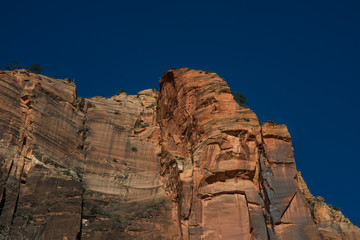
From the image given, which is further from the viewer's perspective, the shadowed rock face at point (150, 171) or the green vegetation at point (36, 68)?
the green vegetation at point (36, 68)

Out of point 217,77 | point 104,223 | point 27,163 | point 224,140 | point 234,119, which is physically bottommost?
point 104,223

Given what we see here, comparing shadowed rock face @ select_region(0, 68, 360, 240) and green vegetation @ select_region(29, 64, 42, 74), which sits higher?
green vegetation @ select_region(29, 64, 42, 74)

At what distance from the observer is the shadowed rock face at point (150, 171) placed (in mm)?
38938

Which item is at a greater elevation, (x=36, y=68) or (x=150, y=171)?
(x=36, y=68)

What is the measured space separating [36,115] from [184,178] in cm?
1481

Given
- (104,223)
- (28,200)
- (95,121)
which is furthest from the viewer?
(95,121)

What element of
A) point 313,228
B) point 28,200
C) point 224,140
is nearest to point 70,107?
point 28,200

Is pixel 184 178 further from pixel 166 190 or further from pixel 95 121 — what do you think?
pixel 95 121

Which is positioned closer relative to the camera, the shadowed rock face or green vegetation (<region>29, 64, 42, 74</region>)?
the shadowed rock face

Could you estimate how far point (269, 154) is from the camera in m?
48.7

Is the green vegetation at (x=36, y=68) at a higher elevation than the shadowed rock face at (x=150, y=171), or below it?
higher

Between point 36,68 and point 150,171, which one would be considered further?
point 36,68

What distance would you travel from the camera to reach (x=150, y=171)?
49.6m

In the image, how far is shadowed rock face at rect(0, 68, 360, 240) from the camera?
38.9 metres
